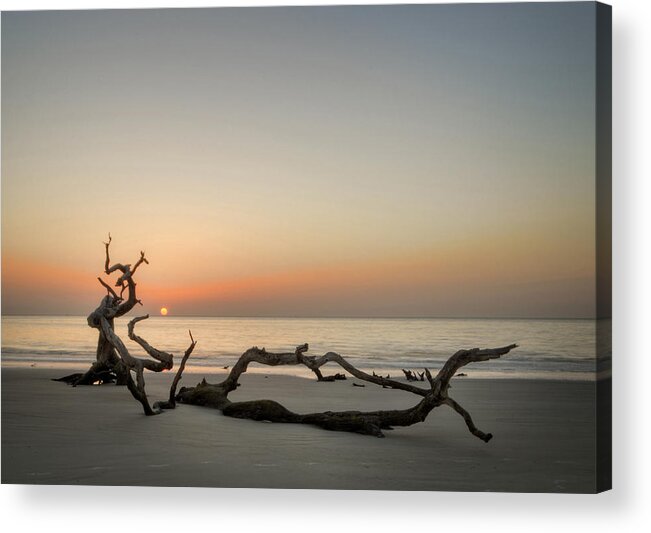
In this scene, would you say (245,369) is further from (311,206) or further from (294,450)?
(311,206)

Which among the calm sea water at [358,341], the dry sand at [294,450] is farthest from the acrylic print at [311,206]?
the calm sea water at [358,341]

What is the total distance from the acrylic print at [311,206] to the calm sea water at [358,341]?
0.45ft

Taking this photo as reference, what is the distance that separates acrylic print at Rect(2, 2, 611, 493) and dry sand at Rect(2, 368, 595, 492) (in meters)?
0.02

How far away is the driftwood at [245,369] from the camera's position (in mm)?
5832

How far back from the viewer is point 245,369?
661 cm

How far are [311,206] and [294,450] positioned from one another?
2463 millimetres

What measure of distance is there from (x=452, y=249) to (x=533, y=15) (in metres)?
2.21

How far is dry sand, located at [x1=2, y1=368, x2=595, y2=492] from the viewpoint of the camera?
18.3 feet

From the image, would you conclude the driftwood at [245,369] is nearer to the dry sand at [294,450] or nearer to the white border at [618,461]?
the dry sand at [294,450]

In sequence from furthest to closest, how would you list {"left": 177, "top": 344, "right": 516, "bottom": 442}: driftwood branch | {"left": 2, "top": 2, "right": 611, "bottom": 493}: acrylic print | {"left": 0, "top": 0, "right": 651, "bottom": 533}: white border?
{"left": 177, "top": 344, "right": 516, "bottom": 442}: driftwood branch → {"left": 2, "top": 2, "right": 611, "bottom": 493}: acrylic print → {"left": 0, "top": 0, "right": 651, "bottom": 533}: white border

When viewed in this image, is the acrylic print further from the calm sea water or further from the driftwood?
the calm sea water

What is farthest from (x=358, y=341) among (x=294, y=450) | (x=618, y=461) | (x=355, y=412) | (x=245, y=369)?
(x=618, y=461)

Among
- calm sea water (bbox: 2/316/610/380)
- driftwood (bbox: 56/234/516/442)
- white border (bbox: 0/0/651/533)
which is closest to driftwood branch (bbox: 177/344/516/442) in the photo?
driftwood (bbox: 56/234/516/442)

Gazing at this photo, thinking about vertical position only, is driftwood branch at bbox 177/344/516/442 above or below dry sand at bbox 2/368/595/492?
above
